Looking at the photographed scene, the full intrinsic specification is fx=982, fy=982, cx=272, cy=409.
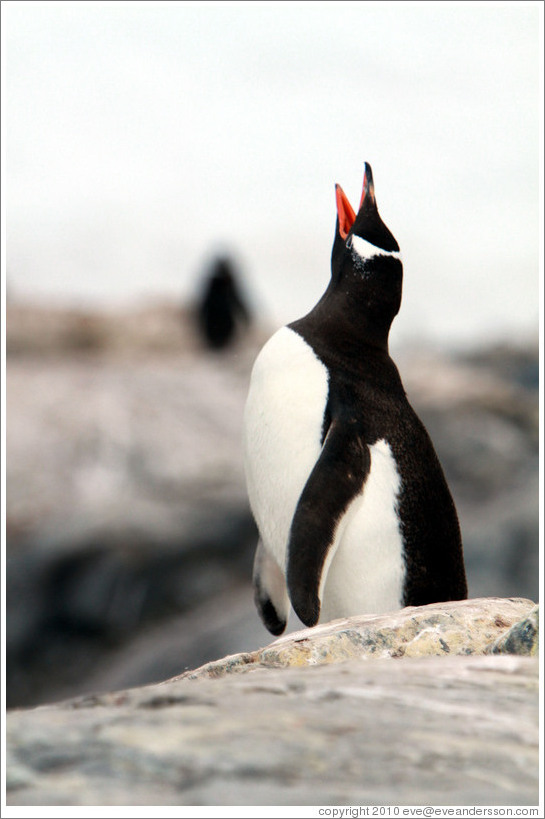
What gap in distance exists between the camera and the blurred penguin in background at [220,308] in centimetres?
1129

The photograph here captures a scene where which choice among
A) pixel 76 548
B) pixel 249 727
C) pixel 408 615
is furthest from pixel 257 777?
pixel 76 548

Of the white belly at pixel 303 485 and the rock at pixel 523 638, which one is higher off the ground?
the white belly at pixel 303 485

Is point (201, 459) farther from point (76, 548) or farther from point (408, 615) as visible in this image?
point (408, 615)

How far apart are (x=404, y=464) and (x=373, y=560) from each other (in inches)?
8.5

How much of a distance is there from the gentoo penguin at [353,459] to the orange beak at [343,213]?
0.06m

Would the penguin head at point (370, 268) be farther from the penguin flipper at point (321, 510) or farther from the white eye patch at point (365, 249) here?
the penguin flipper at point (321, 510)

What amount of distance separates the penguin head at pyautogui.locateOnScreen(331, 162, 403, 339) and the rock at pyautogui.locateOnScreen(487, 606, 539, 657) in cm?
95

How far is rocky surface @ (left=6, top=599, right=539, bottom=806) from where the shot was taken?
0.86m

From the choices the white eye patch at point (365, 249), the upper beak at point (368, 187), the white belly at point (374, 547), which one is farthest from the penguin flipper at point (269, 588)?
the upper beak at point (368, 187)

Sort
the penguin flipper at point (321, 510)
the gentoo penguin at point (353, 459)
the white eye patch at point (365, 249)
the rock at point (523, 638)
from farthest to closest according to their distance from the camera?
the white eye patch at point (365, 249), the gentoo penguin at point (353, 459), the penguin flipper at point (321, 510), the rock at point (523, 638)

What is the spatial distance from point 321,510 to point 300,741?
3.47ft

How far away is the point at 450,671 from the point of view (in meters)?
1.21

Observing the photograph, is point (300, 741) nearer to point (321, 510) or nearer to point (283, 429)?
point (321, 510)

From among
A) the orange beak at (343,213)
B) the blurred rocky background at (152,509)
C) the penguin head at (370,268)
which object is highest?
the orange beak at (343,213)
